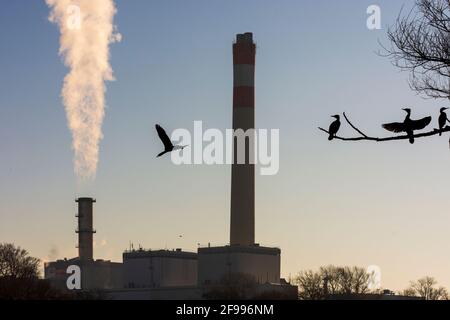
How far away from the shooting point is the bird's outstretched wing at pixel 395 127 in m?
11.3

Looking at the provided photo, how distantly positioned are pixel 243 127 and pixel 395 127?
12981 cm

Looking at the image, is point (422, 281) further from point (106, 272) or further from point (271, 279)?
point (106, 272)

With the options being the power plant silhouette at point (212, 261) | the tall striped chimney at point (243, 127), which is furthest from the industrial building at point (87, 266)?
the tall striped chimney at point (243, 127)

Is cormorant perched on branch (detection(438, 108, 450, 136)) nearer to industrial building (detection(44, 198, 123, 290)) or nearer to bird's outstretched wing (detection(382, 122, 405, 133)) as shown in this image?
bird's outstretched wing (detection(382, 122, 405, 133))

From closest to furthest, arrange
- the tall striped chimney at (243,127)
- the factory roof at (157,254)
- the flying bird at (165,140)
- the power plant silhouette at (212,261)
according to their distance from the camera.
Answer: the flying bird at (165,140) < the tall striped chimney at (243,127) < the power plant silhouette at (212,261) < the factory roof at (157,254)

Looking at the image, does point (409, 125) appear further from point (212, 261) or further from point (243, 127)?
point (212, 261)

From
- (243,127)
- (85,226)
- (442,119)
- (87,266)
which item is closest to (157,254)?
(85,226)

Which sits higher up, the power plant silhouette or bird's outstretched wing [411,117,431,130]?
the power plant silhouette

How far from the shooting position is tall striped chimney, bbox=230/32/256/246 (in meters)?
141

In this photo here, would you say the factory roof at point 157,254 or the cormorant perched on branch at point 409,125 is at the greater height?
the factory roof at point 157,254

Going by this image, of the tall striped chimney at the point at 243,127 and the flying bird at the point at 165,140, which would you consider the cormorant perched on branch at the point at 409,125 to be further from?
the tall striped chimney at the point at 243,127

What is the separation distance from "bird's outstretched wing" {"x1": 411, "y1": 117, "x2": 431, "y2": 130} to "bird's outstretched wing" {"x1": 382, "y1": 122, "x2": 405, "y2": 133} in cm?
13

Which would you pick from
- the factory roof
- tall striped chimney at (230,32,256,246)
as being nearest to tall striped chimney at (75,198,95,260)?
the factory roof

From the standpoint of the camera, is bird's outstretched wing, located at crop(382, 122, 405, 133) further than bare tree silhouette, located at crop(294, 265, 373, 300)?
No
